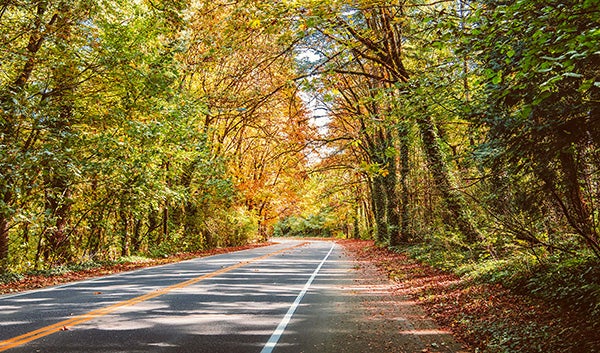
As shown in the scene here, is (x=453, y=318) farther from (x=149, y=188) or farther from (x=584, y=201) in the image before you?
(x=149, y=188)

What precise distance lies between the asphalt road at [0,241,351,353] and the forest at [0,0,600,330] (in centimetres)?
322

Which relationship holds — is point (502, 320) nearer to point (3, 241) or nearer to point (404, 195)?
point (404, 195)

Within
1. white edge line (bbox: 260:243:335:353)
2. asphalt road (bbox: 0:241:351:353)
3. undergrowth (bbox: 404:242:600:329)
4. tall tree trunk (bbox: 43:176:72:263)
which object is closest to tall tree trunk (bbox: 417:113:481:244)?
undergrowth (bbox: 404:242:600:329)

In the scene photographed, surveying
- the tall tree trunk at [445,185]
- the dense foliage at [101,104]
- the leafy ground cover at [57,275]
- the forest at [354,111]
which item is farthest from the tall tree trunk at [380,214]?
the leafy ground cover at [57,275]

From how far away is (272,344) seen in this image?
5707 millimetres

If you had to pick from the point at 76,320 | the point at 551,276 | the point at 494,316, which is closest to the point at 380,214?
the point at 551,276

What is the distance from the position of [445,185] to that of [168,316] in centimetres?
852

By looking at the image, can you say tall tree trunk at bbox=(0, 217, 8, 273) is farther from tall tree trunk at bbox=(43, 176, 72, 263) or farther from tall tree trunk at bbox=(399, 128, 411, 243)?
tall tree trunk at bbox=(399, 128, 411, 243)

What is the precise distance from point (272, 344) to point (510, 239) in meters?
6.43

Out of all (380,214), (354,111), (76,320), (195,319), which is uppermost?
(354,111)

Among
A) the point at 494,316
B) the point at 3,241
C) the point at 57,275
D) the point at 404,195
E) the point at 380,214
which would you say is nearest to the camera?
the point at 494,316

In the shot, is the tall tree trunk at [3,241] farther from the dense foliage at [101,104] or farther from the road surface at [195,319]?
the road surface at [195,319]

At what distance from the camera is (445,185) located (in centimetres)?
1221

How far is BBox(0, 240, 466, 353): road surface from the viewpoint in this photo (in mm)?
5613
